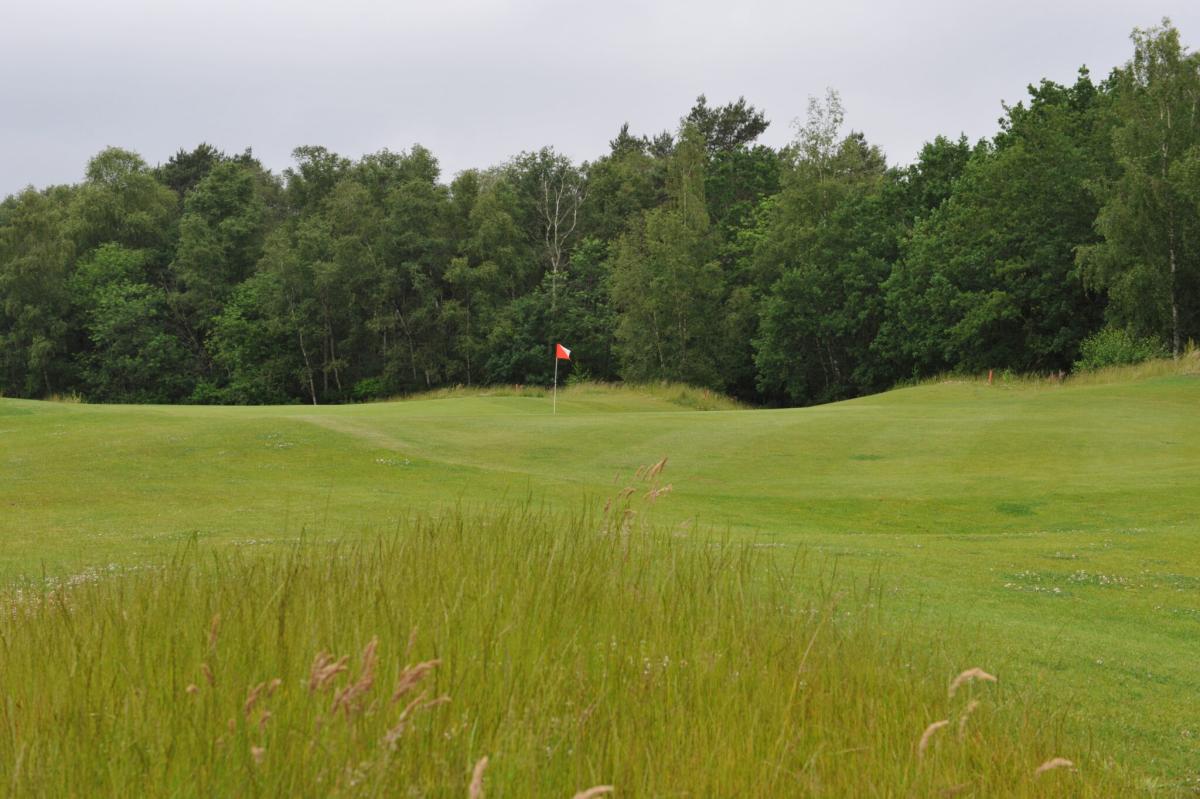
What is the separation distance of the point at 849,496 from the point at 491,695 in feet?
42.2

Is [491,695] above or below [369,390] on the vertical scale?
above

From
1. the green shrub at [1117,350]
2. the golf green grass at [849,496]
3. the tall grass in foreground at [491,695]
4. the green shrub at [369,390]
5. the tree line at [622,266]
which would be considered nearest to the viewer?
the tall grass in foreground at [491,695]

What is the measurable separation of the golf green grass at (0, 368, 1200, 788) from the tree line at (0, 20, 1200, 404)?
2294cm

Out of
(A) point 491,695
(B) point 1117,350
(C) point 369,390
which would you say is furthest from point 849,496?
(C) point 369,390

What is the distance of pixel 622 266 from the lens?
58.6 meters

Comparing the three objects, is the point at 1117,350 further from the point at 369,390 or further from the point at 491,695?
the point at 491,695

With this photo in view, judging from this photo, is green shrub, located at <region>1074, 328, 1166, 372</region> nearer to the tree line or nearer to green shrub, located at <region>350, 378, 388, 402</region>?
the tree line

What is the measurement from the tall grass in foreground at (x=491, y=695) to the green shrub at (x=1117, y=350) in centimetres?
4191

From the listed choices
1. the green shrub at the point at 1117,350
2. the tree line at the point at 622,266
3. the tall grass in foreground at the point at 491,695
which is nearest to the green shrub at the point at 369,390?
the tree line at the point at 622,266

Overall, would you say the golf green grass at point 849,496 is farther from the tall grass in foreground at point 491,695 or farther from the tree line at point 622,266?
the tree line at point 622,266

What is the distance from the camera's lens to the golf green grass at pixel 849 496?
607 cm

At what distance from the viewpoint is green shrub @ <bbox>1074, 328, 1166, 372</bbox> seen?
4131cm

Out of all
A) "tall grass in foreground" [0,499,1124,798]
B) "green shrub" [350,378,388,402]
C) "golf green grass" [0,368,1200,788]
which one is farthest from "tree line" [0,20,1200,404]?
"tall grass in foreground" [0,499,1124,798]

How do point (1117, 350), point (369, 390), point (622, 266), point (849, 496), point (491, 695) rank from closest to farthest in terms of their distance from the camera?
point (491, 695), point (849, 496), point (1117, 350), point (622, 266), point (369, 390)
